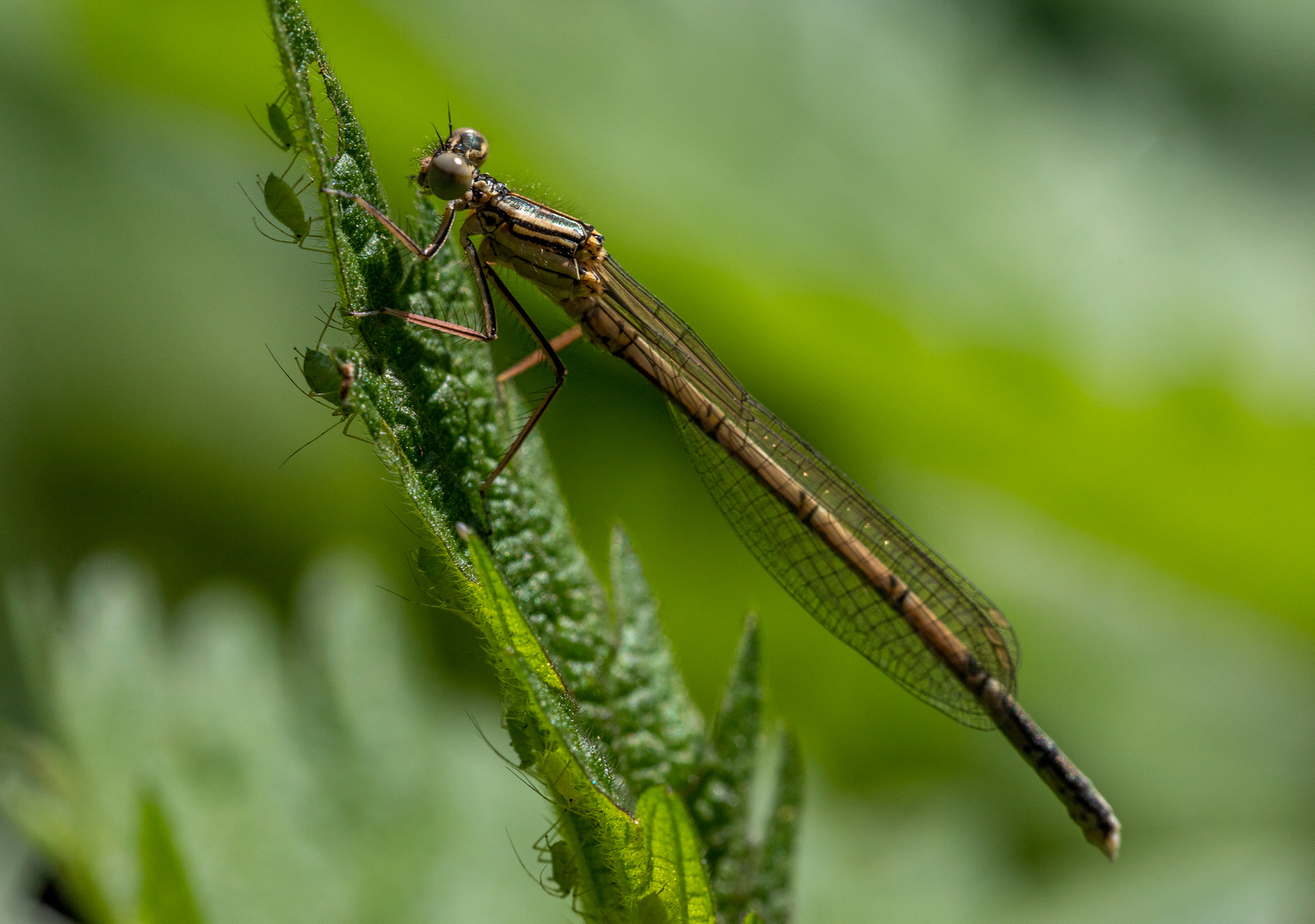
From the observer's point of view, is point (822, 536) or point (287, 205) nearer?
point (287, 205)

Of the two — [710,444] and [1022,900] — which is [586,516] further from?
[1022,900]

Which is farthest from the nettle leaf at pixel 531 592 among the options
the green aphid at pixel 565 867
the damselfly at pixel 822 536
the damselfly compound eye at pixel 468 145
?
the damselfly at pixel 822 536

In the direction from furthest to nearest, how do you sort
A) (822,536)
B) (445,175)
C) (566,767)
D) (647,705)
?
(822,536)
(445,175)
(647,705)
(566,767)

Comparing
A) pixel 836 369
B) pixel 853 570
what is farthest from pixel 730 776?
pixel 836 369

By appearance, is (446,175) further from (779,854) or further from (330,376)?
(779,854)

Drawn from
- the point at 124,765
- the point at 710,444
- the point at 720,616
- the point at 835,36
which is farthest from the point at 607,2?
the point at 124,765

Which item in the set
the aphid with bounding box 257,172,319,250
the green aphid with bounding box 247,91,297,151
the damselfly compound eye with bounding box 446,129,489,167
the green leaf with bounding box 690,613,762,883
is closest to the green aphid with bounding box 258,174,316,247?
the aphid with bounding box 257,172,319,250

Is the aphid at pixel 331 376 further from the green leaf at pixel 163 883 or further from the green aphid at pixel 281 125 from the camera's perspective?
the green leaf at pixel 163 883
